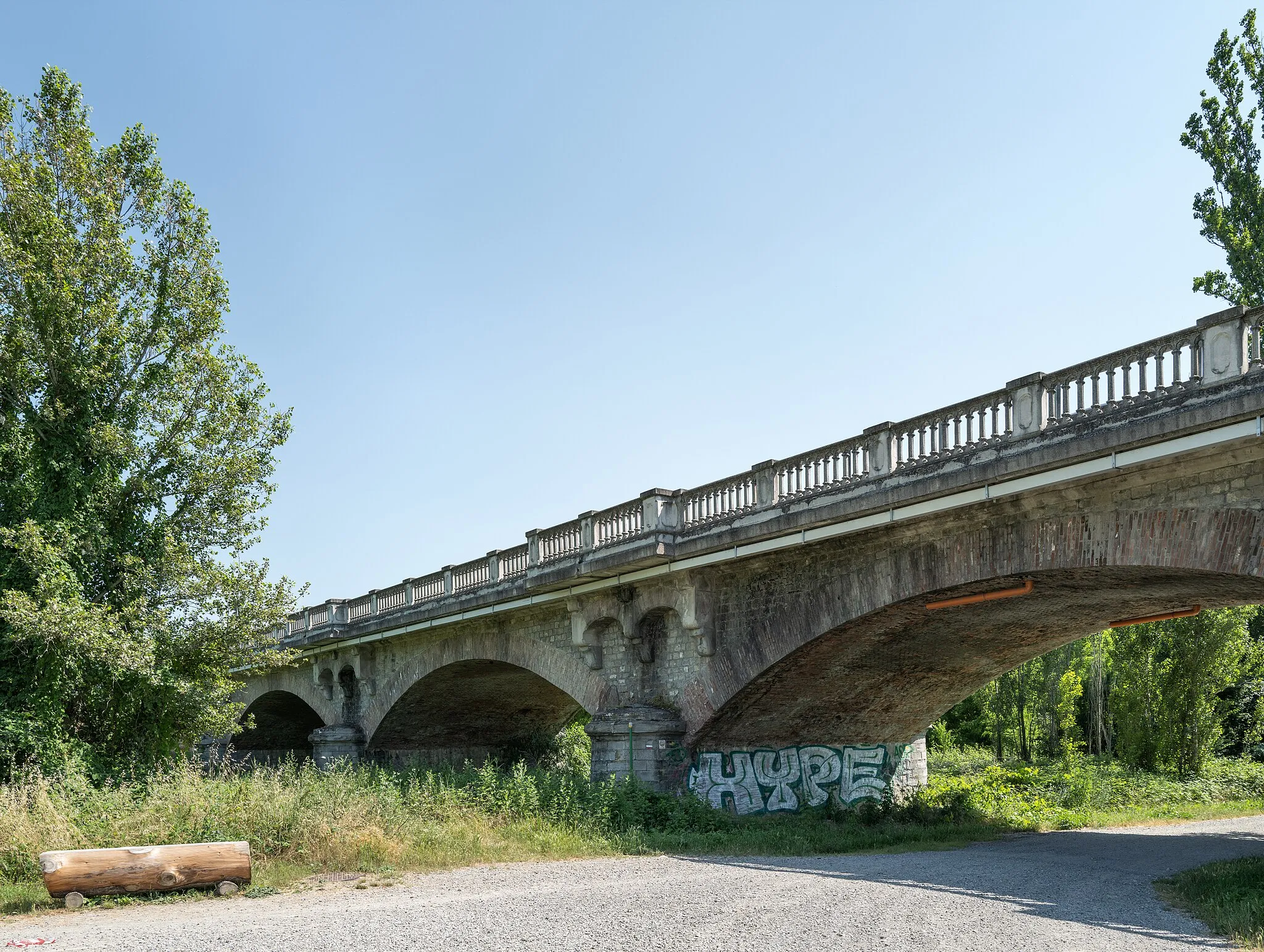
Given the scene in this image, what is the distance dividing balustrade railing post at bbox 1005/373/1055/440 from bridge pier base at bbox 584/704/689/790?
7853 millimetres

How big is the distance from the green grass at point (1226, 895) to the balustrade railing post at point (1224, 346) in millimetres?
4760

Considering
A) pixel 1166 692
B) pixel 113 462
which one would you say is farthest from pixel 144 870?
pixel 1166 692

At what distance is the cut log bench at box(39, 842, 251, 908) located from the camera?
1015 centimetres

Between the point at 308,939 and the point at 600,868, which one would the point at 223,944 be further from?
the point at 600,868

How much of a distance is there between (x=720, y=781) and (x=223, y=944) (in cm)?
1088

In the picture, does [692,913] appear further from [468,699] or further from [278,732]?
[278,732]

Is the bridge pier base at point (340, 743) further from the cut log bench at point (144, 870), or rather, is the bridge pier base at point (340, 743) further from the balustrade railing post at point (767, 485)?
the cut log bench at point (144, 870)

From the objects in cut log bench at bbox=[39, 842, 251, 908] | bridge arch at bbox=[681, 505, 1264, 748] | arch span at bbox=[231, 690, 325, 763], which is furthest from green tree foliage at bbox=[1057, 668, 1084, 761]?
arch span at bbox=[231, 690, 325, 763]

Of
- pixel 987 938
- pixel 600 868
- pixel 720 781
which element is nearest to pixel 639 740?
pixel 720 781

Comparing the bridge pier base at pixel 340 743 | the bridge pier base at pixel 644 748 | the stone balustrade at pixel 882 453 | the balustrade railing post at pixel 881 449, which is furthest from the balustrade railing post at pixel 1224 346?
the bridge pier base at pixel 340 743

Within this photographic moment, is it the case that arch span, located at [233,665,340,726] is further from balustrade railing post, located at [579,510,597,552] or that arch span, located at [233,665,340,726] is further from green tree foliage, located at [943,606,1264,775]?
green tree foliage, located at [943,606,1264,775]

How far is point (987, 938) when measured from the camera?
832cm

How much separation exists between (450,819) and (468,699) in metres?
15.1

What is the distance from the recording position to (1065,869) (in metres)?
12.7
